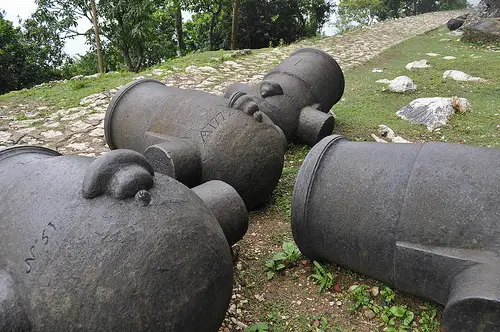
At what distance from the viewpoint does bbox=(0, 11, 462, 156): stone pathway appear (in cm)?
A: 577

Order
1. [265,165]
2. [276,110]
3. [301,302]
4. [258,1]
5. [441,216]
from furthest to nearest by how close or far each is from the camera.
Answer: [258,1]
[276,110]
[265,165]
[301,302]
[441,216]

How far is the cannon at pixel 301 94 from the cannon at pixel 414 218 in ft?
6.55

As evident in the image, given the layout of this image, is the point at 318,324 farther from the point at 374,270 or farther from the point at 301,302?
the point at 374,270

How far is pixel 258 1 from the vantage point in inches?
705

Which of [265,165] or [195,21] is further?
[195,21]

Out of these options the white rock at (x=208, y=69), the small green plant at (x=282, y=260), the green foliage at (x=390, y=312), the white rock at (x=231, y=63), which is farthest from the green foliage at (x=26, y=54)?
the green foliage at (x=390, y=312)

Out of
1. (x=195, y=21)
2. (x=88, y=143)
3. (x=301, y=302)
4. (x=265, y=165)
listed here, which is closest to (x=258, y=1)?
(x=195, y=21)

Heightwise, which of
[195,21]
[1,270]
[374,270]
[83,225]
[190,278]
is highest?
[195,21]

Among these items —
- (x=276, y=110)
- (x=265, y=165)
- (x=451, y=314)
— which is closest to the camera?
(x=451, y=314)

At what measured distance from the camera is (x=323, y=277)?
9.46ft

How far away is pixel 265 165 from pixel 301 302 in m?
1.22

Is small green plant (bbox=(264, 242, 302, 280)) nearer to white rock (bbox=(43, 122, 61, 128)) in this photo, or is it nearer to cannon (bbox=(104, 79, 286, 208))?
cannon (bbox=(104, 79, 286, 208))

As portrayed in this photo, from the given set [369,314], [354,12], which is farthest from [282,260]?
[354,12]

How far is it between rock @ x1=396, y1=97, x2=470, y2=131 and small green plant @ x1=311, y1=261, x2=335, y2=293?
3.47 m
